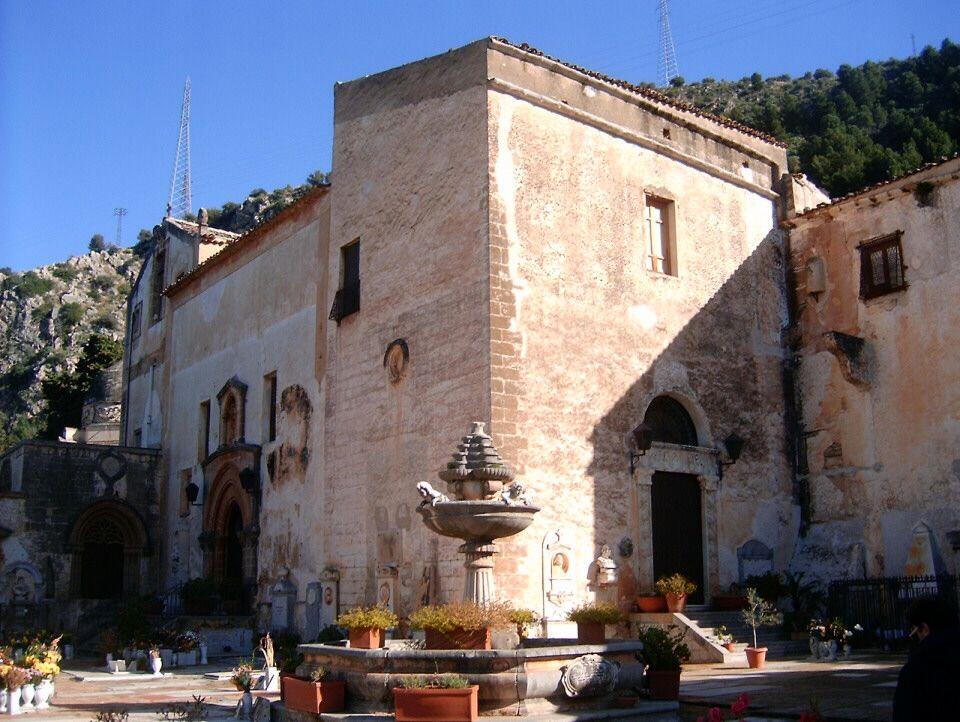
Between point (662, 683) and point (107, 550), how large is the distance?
19476 mm

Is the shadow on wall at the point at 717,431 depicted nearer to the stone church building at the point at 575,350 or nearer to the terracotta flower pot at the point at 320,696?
the stone church building at the point at 575,350

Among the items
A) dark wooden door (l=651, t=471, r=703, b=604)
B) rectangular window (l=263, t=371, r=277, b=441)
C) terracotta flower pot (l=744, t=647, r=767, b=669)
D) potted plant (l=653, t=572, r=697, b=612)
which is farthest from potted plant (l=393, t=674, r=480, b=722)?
rectangular window (l=263, t=371, r=277, b=441)

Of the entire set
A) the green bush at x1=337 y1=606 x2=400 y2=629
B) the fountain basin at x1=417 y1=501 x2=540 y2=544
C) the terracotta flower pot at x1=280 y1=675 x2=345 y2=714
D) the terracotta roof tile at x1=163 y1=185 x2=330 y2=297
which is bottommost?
the terracotta flower pot at x1=280 y1=675 x2=345 y2=714

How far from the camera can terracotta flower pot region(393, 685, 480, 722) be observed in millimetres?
8914

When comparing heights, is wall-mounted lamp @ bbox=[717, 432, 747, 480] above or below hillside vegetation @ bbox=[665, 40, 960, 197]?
below

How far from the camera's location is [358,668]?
33.0ft

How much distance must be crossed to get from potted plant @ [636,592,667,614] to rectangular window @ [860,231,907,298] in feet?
23.0

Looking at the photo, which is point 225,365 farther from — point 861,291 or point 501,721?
point 501,721

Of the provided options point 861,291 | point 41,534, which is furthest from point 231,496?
point 861,291

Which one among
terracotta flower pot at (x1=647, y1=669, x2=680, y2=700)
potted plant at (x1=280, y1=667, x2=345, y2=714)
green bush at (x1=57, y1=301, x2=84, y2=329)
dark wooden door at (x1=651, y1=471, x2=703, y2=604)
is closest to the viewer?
potted plant at (x1=280, y1=667, x2=345, y2=714)

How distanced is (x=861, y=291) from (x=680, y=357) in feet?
12.3

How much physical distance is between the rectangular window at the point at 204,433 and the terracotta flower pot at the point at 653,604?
1316 centimetres

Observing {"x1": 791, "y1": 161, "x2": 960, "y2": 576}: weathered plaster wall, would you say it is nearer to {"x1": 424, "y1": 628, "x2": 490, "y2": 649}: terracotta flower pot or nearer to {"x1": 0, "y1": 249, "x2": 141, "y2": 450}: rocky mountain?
{"x1": 424, "y1": 628, "x2": 490, "y2": 649}: terracotta flower pot

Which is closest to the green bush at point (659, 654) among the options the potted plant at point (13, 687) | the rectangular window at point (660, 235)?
the potted plant at point (13, 687)
